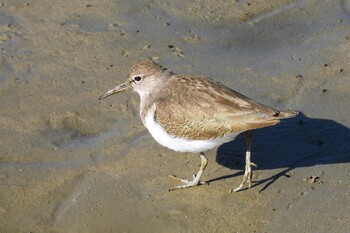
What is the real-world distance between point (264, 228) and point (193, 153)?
149cm

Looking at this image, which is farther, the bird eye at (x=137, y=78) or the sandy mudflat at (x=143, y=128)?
the bird eye at (x=137, y=78)

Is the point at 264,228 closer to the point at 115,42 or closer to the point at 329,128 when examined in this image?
the point at 329,128

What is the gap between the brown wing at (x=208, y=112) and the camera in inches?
276

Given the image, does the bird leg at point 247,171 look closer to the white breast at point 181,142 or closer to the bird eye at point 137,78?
the white breast at point 181,142

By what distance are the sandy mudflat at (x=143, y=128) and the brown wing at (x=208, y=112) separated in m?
0.64

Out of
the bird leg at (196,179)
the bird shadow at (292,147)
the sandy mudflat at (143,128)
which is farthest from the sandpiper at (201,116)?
the sandy mudflat at (143,128)

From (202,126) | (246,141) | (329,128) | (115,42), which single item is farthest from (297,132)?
(115,42)

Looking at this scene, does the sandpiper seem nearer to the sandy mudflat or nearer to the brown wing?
the brown wing

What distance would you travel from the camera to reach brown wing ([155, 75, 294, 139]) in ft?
23.0

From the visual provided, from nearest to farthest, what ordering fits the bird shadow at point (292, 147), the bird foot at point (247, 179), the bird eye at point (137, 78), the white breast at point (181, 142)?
1. the white breast at point (181, 142)
2. the bird foot at point (247, 179)
3. the bird shadow at point (292, 147)
4. the bird eye at point (137, 78)

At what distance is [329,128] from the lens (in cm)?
809

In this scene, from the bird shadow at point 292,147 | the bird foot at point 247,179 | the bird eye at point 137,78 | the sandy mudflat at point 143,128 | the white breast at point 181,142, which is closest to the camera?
the sandy mudflat at point 143,128

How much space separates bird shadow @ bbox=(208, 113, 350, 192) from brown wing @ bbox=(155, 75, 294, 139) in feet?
2.32

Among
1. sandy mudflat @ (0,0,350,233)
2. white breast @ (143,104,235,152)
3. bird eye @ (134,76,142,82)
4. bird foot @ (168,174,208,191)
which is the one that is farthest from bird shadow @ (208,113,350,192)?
bird eye @ (134,76,142,82)
